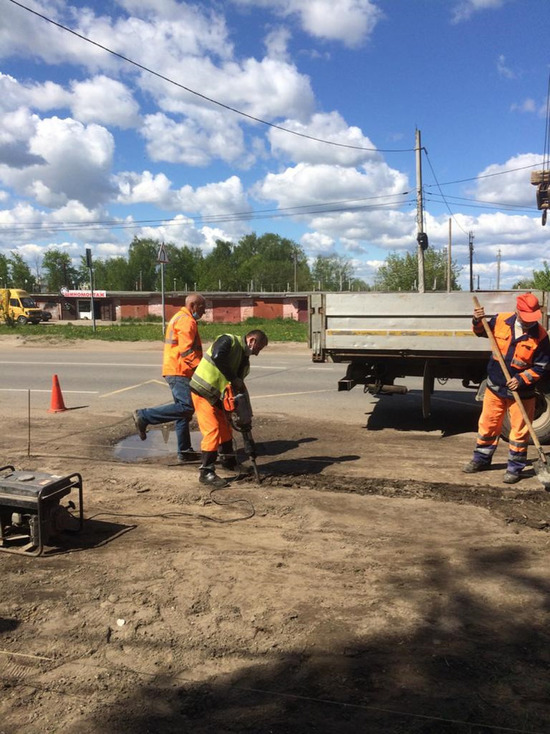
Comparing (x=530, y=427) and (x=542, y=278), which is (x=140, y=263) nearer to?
(x=542, y=278)

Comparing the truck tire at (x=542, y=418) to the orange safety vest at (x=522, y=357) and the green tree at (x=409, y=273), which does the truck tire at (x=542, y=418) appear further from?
the green tree at (x=409, y=273)

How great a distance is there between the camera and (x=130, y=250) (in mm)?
124000

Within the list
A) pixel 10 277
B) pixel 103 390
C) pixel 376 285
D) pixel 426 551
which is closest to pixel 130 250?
pixel 10 277

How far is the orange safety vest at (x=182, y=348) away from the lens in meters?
6.08

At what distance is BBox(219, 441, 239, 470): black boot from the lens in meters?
5.77

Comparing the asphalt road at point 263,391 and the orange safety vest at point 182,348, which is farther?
the asphalt road at point 263,391

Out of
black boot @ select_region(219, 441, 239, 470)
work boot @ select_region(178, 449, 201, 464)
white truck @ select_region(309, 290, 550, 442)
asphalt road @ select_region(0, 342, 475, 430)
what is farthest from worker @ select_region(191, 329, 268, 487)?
Result: asphalt road @ select_region(0, 342, 475, 430)

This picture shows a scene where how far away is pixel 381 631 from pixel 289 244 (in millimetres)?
121498

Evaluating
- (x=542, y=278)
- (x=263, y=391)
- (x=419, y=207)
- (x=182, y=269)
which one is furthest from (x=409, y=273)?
(x=182, y=269)

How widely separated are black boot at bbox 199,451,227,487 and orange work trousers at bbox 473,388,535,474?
8.86 feet

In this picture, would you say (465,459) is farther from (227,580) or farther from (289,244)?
(289,244)

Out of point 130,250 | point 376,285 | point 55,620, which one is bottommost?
point 55,620

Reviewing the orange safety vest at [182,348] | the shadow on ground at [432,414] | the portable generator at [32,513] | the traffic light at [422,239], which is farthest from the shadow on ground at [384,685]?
the traffic light at [422,239]

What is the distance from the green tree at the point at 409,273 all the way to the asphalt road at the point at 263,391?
1463 inches
